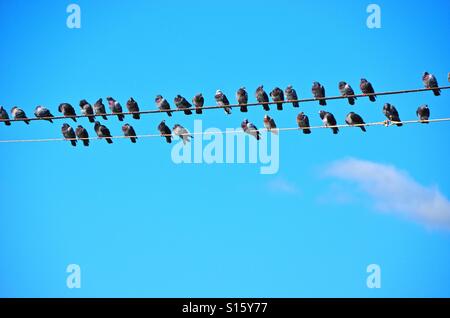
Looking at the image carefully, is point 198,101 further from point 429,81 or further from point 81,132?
point 429,81

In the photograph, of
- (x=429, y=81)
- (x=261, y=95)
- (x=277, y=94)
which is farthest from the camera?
(x=261, y=95)

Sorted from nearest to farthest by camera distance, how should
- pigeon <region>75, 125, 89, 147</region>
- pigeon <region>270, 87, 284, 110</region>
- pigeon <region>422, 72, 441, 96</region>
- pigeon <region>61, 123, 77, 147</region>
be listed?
pigeon <region>422, 72, 441, 96</region>, pigeon <region>270, 87, 284, 110</region>, pigeon <region>61, 123, 77, 147</region>, pigeon <region>75, 125, 89, 147</region>

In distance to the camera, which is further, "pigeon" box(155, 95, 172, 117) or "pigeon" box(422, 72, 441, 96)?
"pigeon" box(155, 95, 172, 117)

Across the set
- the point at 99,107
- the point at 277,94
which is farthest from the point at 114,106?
the point at 277,94

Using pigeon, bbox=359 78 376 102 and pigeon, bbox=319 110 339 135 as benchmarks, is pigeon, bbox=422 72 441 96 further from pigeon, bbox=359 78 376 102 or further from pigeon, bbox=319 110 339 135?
pigeon, bbox=319 110 339 135

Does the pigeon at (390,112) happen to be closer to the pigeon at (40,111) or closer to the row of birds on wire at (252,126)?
the row of birds on wire at (252,126)

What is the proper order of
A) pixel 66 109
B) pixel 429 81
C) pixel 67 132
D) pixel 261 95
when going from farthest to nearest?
pixel 66 109 < pixel 67 132 < pixel 261 95 < pixel 429 81

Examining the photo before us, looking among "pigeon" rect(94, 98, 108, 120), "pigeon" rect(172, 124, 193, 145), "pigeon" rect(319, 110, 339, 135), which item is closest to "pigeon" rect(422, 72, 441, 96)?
"pigeon" rect(319, 110, 339, 135)

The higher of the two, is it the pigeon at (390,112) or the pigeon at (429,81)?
the pigeon at (429,81)

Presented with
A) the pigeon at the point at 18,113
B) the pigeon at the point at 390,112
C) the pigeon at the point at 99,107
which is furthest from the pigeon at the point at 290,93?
the pigeon at the point at 18,113

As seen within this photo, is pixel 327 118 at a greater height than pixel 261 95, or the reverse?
pixel 261 95
